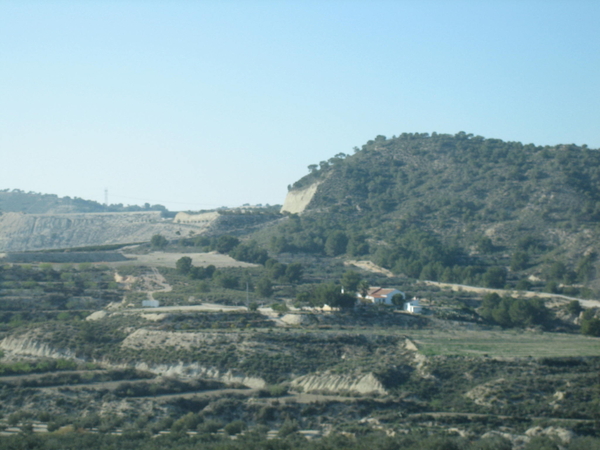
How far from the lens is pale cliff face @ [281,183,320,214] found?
330 feet

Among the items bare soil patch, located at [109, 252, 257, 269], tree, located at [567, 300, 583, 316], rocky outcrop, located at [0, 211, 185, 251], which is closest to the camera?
tree, located at [567, 300, 583, 316]

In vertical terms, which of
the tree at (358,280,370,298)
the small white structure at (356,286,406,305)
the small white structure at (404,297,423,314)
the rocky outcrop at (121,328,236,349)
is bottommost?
the rocky outcrop at (121,328,236,349)

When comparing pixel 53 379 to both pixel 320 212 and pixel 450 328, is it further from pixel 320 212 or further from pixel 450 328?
pixel 320 212

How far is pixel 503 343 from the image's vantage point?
140 feet

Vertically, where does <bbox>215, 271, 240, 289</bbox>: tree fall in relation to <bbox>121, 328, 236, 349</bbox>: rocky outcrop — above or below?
above

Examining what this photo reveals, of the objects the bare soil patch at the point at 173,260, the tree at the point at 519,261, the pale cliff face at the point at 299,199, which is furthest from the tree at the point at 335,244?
the tree at the point at 519,261

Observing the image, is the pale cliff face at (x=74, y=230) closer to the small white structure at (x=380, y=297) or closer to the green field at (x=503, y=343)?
the small white structure at (x=380, y=297)

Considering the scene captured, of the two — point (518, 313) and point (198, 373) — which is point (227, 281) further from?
point (198, 373)

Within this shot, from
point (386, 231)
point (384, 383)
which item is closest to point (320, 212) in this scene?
point (386, 231)

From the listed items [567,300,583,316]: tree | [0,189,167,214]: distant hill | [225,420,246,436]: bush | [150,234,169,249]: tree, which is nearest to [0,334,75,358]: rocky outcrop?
[225,420,246,436]: bush

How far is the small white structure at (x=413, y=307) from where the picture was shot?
51.8m

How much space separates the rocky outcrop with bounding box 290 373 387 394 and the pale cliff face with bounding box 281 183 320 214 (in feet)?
211

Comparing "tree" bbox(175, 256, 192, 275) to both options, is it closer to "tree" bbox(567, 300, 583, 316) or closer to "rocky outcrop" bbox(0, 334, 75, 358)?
"rocky outcrop" bbox(0, 334, 75, 358)

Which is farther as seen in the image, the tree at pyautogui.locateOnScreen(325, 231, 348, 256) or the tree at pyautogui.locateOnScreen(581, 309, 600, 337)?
the tree at pyautogui.locateOnScreen(325, 231, 348, 256)
